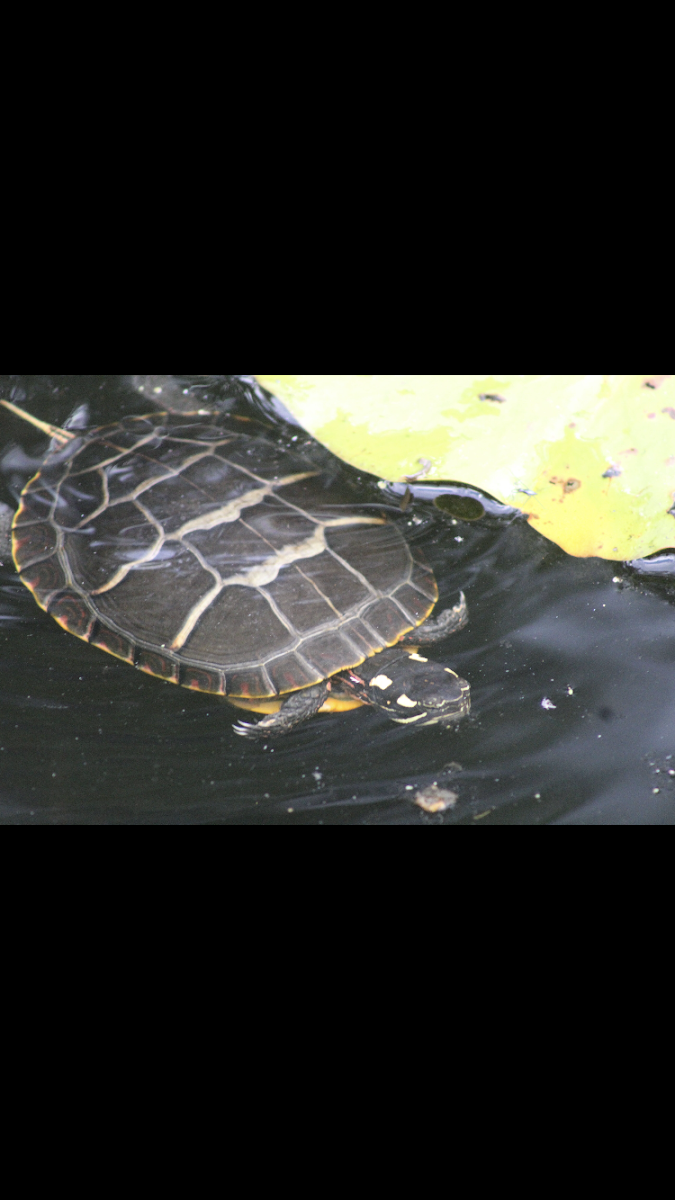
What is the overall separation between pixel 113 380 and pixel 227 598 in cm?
117

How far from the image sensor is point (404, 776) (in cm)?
185

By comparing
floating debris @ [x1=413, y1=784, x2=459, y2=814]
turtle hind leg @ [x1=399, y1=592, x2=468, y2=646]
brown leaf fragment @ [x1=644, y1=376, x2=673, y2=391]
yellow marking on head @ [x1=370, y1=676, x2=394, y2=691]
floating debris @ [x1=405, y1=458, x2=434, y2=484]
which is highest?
brown leaf fragment @ [x1=644, y1=376, x2=673, y2=391]

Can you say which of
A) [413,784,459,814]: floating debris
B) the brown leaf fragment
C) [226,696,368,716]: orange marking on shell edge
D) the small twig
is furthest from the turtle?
the brown leaf fragment

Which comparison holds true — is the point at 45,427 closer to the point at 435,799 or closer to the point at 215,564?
the point at 215,564

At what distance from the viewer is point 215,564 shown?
87.4 inches

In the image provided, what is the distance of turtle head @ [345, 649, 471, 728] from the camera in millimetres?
1998

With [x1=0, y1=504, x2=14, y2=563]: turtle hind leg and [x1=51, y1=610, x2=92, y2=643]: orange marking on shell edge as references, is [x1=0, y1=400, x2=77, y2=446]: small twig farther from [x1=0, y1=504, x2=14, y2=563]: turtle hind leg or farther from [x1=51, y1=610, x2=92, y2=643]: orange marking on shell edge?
[x1=51, y1=610, x2=92, y2=643]: orange marking on shell edge

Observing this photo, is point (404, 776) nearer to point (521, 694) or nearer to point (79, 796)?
point (521, 694)

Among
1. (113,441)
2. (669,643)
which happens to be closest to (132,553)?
(113,441)

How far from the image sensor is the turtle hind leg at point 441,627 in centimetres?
222

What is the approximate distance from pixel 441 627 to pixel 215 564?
0.69m

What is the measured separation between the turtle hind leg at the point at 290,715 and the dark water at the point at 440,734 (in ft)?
0.10

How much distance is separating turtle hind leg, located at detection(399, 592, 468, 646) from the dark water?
0.03 metres

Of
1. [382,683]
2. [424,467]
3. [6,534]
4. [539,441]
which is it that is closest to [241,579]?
[382,683]
